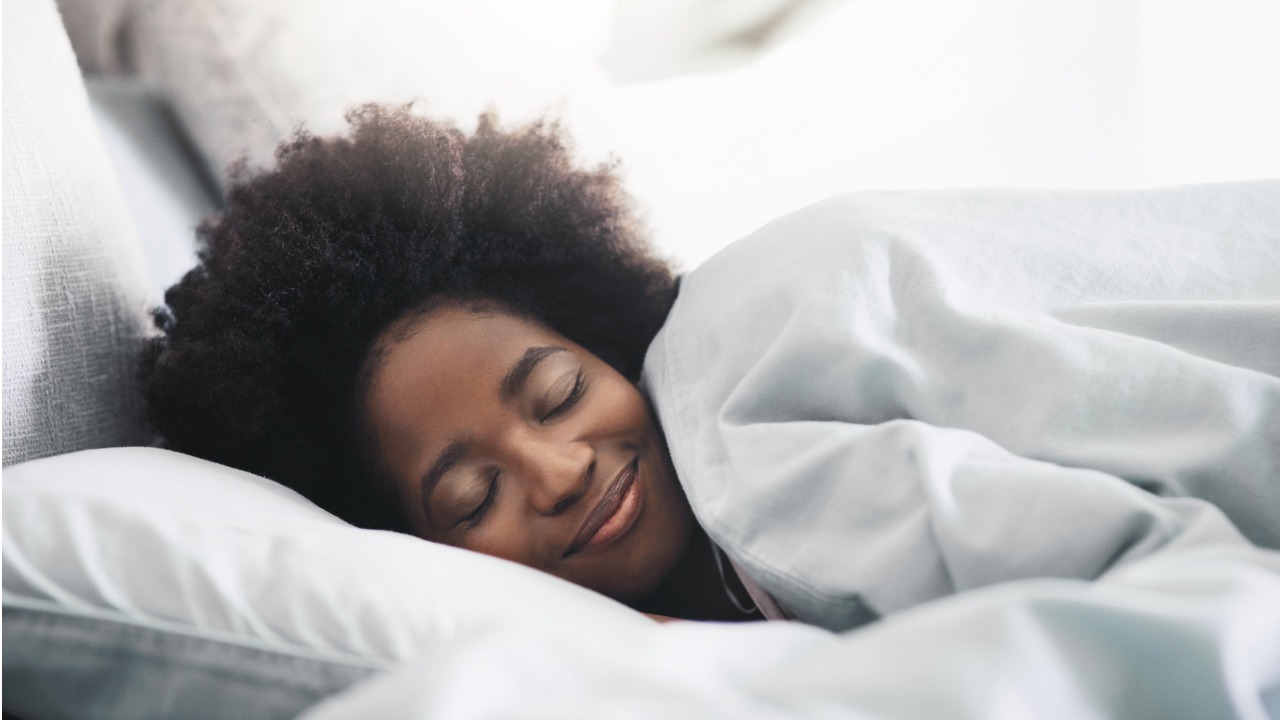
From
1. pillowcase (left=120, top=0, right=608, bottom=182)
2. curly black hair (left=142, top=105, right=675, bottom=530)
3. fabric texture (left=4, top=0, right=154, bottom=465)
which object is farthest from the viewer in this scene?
pillowcase (left=120, top=0, right=608, bottom=182)

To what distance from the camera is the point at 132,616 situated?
1.34ft

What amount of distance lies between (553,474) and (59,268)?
0.43 meters

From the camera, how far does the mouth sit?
69 cm

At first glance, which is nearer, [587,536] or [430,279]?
[587,536]

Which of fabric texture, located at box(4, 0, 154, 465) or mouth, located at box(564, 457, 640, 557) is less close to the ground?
fabric texture, located at box(4, 0, 154, 465)

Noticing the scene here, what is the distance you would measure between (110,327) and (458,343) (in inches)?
12.1

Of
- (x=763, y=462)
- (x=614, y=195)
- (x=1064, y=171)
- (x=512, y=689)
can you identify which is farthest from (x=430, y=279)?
(x=1064, y=171)

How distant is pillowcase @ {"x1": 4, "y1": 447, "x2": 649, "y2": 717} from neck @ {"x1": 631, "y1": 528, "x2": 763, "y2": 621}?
296mm

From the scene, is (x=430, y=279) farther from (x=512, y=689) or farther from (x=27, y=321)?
(x=512, y=689)

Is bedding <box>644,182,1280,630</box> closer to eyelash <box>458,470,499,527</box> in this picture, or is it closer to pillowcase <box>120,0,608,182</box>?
eyelash <box>458,470,499,527</box>

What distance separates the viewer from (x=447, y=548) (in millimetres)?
499

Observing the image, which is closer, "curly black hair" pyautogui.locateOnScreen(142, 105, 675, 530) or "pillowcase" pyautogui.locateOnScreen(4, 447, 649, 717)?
"pillowcase" pyautogui.locateOnScreen(4, 447, 649, 717)

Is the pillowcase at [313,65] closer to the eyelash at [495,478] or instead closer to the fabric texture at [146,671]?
the eyelash at [495,478]

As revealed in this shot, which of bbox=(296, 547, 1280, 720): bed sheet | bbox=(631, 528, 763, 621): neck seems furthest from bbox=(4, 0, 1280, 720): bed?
bbox=(631, 528, 763, 621): neck
